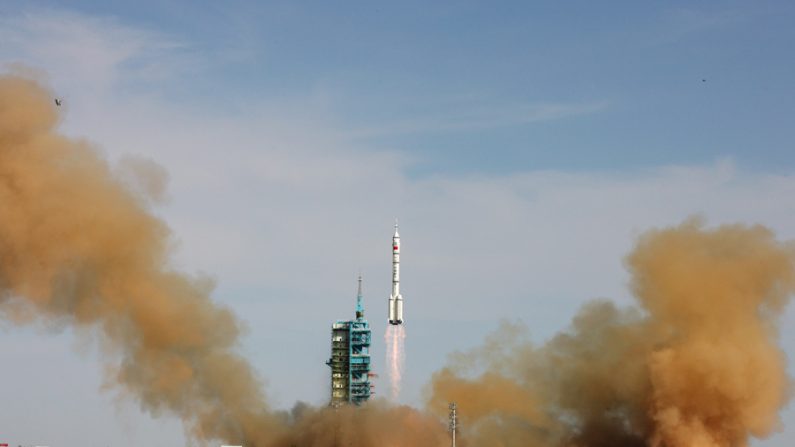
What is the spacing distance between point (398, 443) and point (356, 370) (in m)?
17.6

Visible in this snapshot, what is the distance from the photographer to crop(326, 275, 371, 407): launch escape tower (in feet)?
415

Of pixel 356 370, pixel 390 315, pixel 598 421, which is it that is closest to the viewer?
pixel 598 421

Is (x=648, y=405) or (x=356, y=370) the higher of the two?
(x=356, y=370)

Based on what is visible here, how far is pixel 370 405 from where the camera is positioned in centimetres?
11819

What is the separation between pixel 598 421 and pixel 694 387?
10.8 meters

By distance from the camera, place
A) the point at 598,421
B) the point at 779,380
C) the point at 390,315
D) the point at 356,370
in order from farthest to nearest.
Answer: the point at 356,370 < the point at 390,315 < the point at 598,421 < the point at 779,380

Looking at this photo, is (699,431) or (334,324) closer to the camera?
(699,431)

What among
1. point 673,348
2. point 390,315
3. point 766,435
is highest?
point 390,315

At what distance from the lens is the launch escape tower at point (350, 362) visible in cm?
12644

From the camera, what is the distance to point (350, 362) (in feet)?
415

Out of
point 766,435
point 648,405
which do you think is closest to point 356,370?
point 648,405

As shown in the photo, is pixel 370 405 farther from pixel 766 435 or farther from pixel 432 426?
pixel 766 435

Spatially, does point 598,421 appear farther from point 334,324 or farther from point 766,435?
point 334,324

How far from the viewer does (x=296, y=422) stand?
11919 centimetres
